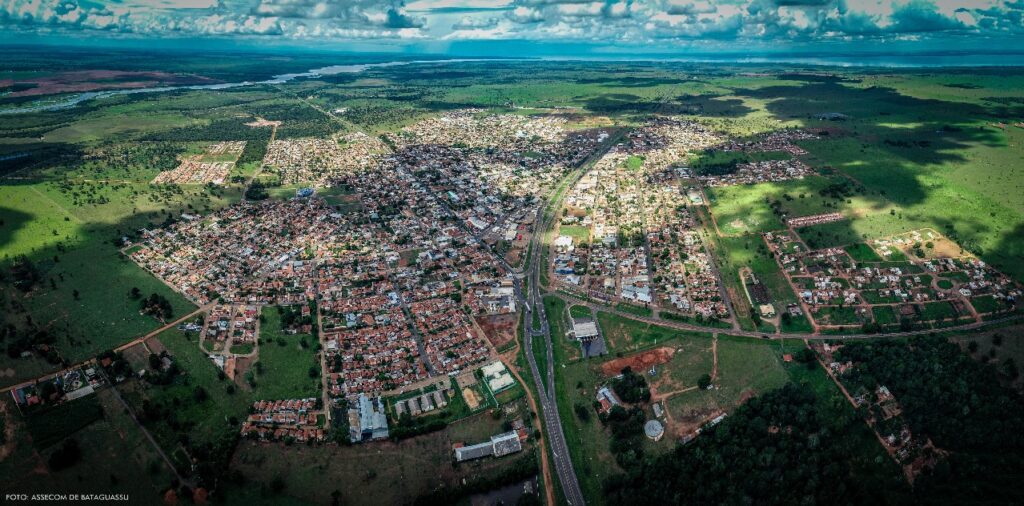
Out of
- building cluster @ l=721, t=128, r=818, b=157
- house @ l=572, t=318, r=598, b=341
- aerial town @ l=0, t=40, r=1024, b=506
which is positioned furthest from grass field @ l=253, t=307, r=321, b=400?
building cluster @ l=721, t=128, r=818, b=157

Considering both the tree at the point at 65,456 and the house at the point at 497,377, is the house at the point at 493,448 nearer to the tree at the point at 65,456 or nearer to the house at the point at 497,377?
the house at the point at 497,377

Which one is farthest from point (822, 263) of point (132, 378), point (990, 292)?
point (132, 378)

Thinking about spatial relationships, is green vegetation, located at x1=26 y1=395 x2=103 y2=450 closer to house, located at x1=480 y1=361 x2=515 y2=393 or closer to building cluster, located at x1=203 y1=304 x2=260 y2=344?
building cluster, located at x1=203 y1=304 x2=260 y2=344

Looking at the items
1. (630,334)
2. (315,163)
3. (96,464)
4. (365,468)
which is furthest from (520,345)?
(315,163)

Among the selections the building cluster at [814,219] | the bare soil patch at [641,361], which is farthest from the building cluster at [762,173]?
the bare soil patch at [641,361]

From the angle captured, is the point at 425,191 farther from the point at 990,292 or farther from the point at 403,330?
the point at 990,292

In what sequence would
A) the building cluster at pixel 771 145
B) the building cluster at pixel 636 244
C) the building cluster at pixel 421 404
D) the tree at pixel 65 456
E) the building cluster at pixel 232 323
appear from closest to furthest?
the tree at pixel 65 456, the building cluster at pixel 421 404, the building cluster at pixel 232 323, the building cluster at pixel 636 244, the building cluster at pixel 771 145

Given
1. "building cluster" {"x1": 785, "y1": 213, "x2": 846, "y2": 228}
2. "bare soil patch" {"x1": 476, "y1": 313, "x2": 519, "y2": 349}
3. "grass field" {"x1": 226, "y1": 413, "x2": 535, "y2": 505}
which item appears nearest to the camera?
"grass field" {"x1": 226, "y1": 413, "x2": 535, "y2": 505}

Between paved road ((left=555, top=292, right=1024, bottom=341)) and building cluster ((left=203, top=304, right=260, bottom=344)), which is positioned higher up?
building cluster ((left=203, top=304, right=260, bottom=344))
